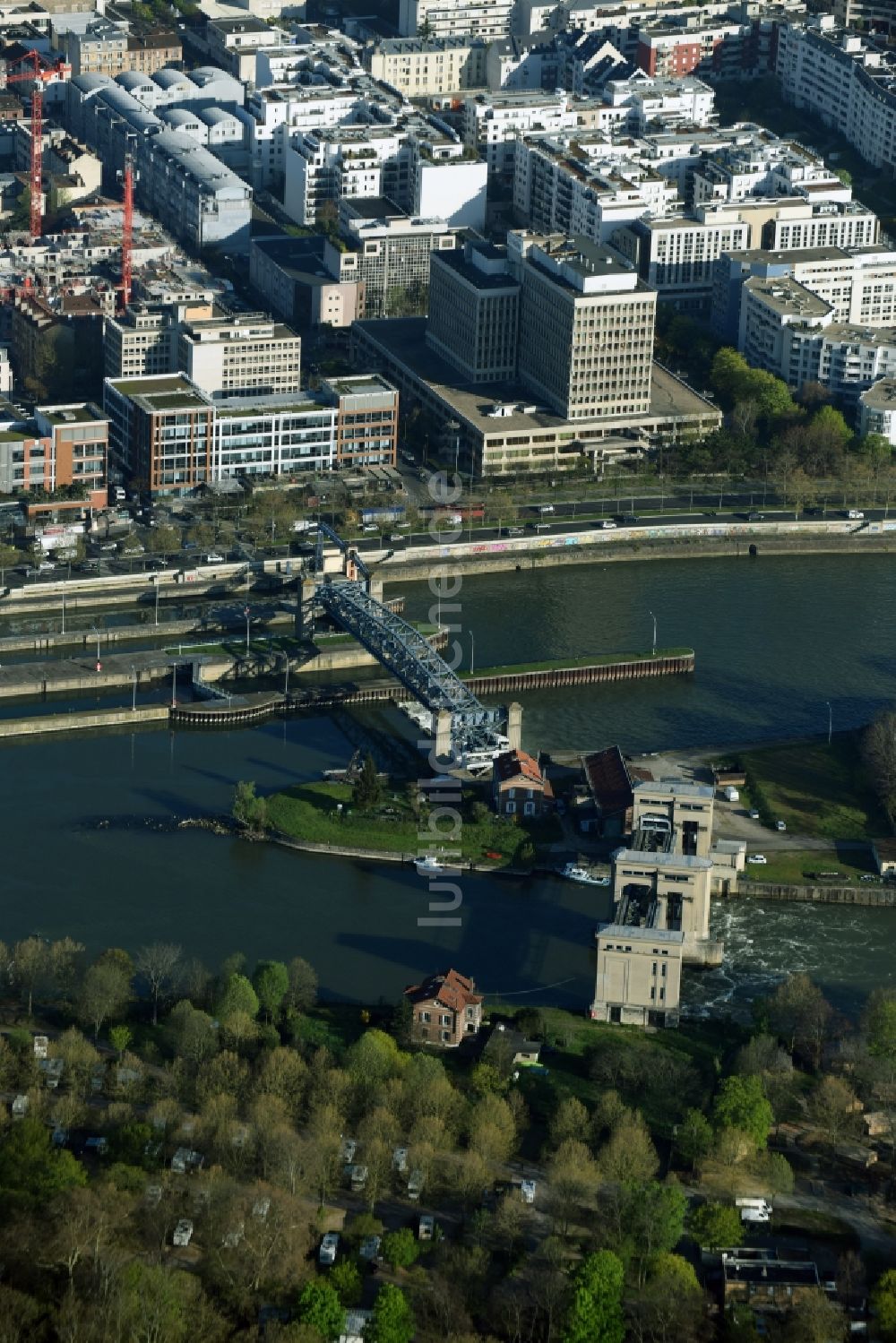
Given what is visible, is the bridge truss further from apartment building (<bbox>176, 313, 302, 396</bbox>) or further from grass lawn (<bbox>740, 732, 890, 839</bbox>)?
apartment building (<bbox>176, 313, 302, 396</bbox>)

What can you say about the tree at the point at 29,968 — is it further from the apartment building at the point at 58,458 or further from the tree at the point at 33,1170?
the apartment building at the point at 58,458

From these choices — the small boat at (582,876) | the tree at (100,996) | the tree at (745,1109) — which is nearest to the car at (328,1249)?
the tree at (745,1109)

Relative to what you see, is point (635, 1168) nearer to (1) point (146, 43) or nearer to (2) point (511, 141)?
(2) point (511, 141)

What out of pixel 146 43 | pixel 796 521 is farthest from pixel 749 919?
pixel 146 43

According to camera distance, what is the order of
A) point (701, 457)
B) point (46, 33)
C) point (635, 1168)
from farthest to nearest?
point (46, 33)
point (701, 457)
point (635, 1168)

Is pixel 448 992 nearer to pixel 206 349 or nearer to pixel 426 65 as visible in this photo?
pixel 206 349

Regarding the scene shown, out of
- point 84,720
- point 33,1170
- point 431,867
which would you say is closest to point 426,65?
point 84,720
